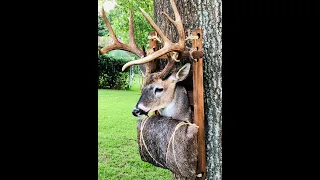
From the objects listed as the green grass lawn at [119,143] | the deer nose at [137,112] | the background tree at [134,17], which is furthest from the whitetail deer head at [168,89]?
the background tree at [134,17]

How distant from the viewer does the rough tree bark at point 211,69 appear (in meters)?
1.35

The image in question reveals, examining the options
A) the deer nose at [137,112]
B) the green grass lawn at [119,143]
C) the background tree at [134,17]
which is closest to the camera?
the deer nose at [137,112]

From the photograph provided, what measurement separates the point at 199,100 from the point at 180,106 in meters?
0.08

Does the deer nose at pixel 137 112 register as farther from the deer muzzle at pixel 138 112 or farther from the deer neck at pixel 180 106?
the deer neck at pixel 180 106

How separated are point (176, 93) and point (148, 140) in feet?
0.66

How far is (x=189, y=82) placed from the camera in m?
1.41

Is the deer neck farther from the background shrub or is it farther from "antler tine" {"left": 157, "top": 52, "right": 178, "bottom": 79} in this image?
the background shrub

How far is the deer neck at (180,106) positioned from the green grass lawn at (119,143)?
1.26 metres

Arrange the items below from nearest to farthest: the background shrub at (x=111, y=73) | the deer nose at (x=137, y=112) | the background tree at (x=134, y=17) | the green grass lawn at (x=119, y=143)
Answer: the deer nose at (x=137, y=112) < the green grass lawn at (x=119, y=143) < the background tree at (x=134, y=17) < the background shrub at (x=111, y=73)

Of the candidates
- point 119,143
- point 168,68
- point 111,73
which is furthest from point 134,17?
point 168,68

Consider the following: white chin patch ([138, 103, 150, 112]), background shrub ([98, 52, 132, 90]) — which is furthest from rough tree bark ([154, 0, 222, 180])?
background shrub ([98, 52, 132, 90])

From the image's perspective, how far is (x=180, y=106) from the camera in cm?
138

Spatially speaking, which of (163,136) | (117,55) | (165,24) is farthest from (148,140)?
(117,55)

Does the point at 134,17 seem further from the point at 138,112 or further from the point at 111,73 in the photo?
the point at 138,112
